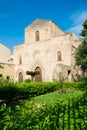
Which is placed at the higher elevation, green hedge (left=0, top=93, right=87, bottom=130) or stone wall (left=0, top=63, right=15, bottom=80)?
stone wall (left=0, top=63, right=15, bottom=80)

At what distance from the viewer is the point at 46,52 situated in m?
31.2

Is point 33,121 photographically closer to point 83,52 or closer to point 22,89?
point 22,89

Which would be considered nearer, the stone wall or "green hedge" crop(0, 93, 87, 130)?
"green hedge" crop(0, 93, 87, 130)

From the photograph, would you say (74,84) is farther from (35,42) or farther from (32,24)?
(32,24)

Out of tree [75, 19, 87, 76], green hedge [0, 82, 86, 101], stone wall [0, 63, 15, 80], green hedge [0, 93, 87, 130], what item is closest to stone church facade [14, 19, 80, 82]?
stone wall [0, 63, 15, 80]

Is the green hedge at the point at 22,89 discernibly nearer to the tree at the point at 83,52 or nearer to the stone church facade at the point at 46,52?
the tree at the point at 83,52

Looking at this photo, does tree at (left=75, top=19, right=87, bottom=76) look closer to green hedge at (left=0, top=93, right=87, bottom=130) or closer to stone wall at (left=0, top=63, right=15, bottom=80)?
stone wall at (left=0, top=63, right=15, bottom=80)

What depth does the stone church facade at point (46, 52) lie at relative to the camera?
28.6 m

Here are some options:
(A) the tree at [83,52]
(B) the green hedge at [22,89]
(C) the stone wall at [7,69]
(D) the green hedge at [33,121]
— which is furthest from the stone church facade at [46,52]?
(D) the green hedge at [33,121]

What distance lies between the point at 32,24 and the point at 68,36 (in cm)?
803

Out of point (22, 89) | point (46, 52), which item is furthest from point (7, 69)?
point (22, 89)

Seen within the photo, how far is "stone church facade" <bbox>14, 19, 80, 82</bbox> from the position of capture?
93.8ft

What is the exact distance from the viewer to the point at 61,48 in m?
29.5

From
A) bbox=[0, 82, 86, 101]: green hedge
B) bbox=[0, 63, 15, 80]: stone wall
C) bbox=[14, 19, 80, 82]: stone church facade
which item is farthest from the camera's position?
bbox=[0, 63, 15, 80]: stone wall
